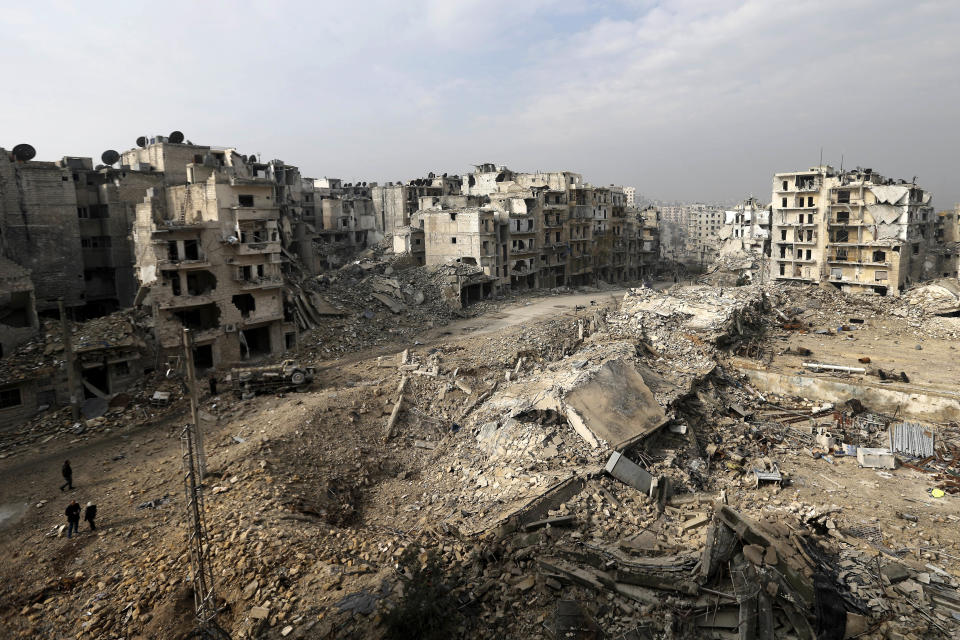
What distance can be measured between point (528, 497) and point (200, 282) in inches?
989

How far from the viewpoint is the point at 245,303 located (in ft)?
113

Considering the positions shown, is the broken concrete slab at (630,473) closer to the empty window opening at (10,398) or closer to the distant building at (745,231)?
the empty window opening at (10,398)

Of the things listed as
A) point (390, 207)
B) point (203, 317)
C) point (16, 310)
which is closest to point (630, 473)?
point (203, 317)

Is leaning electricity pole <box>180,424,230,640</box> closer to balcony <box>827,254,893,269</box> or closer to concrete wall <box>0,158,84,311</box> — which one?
concrete wall <box>0,158,84,311</box>

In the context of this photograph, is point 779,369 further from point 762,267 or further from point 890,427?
point 762,267

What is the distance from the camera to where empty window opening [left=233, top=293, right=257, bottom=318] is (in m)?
33.8

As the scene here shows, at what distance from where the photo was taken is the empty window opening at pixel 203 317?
105ft

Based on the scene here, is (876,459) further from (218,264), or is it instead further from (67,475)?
(218,264)

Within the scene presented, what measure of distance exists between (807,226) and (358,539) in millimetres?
52238

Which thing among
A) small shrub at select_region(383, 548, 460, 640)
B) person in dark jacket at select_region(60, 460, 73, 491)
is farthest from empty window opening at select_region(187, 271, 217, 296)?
small shrub at select_region(383, 548, 460, 640)

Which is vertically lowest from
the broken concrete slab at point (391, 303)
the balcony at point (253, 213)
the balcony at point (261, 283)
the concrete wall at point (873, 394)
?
the concrete wall at point (873, 394)

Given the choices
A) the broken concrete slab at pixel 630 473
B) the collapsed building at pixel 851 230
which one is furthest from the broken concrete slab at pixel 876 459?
the collapsed building at pixel 851 230

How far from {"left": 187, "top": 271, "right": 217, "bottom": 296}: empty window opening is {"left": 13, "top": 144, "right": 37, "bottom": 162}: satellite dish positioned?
17.2 m

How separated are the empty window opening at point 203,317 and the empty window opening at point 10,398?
8.63 m
